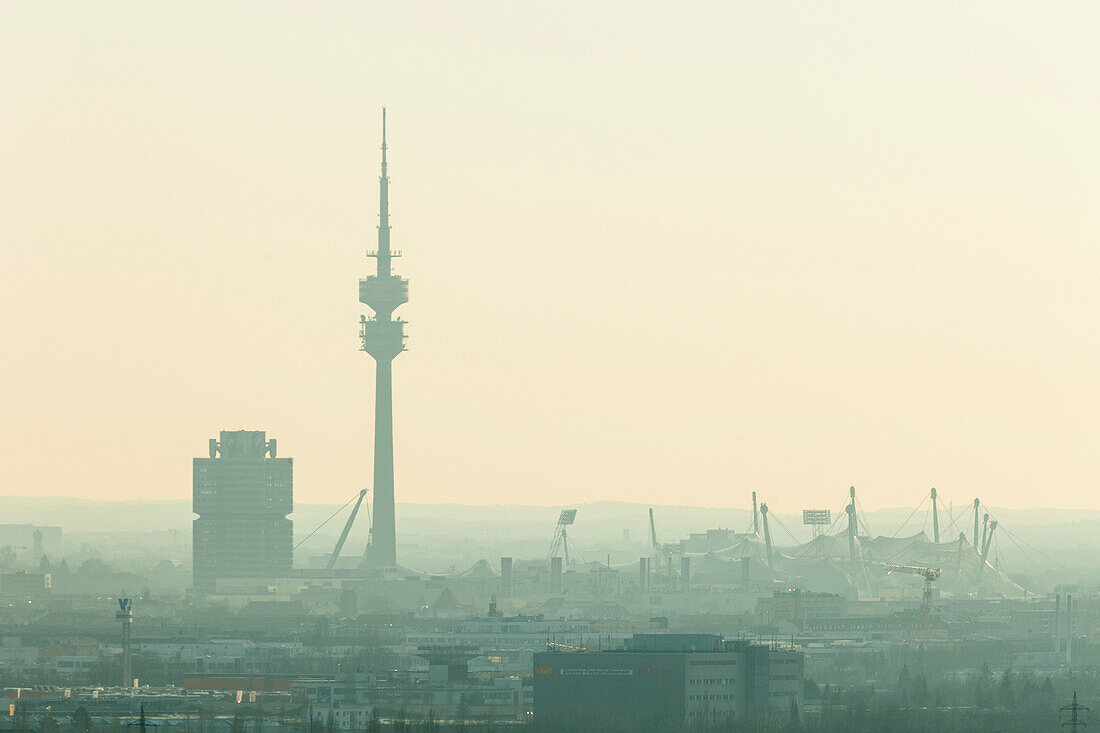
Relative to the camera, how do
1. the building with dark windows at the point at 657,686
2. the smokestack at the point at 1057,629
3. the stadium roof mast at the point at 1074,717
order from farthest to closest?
the smokestack at the point at 1057,629 → the building with dark windows at the point at 657,686 → the stadium roof mast at the point at 1074,717

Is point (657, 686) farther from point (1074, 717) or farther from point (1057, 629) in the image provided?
point (1057, 629)

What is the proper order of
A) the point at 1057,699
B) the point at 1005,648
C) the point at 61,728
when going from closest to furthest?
the point at 61,728 < the point at 1057,699 < the point at 1005,648

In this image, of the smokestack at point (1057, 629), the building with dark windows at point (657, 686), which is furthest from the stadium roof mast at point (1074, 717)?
the smokestack at point (1057, 629)

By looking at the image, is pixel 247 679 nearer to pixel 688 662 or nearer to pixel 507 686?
pixel 507 686

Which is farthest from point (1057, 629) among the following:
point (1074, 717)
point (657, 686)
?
point (1074, 717)

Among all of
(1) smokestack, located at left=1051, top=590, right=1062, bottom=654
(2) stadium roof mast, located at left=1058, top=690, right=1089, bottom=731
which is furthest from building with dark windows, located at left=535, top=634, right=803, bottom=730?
(1) smokestack, located at left=1051, top=590, right=1062, bottom=654

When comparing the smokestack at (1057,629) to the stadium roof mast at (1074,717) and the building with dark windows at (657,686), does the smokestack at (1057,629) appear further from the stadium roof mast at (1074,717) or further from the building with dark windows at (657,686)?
the building with dark windows at (657,686)

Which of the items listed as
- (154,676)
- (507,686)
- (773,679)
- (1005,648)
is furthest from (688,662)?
(1005,648)

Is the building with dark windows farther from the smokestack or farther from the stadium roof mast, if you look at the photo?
the smokestack
